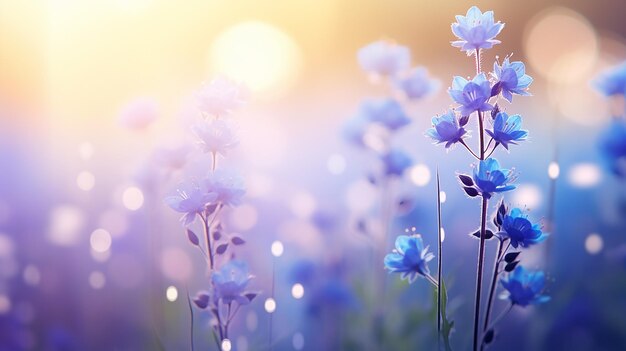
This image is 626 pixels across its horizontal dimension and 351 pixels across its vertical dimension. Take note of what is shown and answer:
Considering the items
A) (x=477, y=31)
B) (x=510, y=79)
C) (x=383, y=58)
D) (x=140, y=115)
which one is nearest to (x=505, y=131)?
(x=510, y=79)

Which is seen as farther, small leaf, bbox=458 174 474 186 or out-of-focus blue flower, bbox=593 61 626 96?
out-of-focus blue flower, bbox=593 61 626 96

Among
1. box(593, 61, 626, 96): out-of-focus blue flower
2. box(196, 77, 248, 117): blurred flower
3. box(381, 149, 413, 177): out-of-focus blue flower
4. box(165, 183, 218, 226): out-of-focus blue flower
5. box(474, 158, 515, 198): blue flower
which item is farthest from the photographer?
box(593, 61, 626, 96): out-of-focus blue flower

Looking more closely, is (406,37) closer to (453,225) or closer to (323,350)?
(453,225)

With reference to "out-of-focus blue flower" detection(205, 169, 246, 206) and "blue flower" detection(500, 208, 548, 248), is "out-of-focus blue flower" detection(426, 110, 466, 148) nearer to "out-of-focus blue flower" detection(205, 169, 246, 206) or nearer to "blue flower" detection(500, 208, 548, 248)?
"blue flower" detection(500, 208, 548, 248)

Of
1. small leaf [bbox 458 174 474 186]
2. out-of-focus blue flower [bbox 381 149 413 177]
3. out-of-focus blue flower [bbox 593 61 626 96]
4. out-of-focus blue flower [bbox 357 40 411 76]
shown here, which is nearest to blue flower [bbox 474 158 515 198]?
small leaf [bbox 458 174 474 186]

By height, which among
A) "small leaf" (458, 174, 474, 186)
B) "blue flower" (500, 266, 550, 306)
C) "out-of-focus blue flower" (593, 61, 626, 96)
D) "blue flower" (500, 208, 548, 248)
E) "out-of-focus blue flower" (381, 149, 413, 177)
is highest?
"out-of-focus blue flower" (593, 61, 626, 96)

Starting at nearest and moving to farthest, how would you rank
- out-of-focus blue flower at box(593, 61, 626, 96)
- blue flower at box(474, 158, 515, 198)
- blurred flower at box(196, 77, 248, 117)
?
blue flower at box(474, 158, 515, 198)
blurred flower at box(196, 77, 248, 117)
out-of-focus blue flower at box(593, 61, 626, 96)

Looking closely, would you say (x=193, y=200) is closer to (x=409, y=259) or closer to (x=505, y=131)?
(x=409, y=259)
